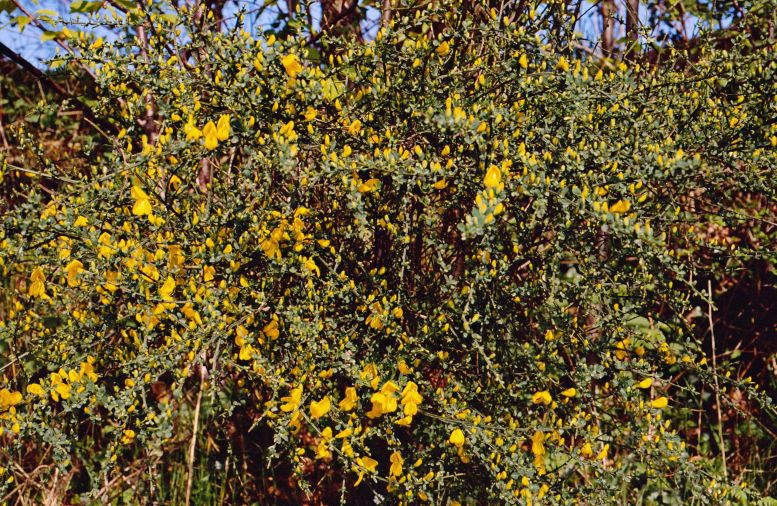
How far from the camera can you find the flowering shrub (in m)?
1.88

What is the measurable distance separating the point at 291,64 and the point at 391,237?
0.74 m

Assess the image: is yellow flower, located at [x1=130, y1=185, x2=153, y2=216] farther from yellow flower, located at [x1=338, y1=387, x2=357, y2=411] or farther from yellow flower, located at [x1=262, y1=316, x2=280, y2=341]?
yellow flower, located at [x1=338, y1=387, x2=357, y2=411]

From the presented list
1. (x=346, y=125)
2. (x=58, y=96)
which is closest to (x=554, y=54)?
(x=346, y=125)

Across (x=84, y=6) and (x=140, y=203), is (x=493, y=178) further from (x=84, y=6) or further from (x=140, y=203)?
(x=84, y=6)

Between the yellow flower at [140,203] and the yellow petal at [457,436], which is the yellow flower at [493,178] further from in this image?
the yellow flower at [140,203]

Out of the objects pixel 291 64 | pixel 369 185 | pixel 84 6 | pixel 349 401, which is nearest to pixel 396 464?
pixel 349 401

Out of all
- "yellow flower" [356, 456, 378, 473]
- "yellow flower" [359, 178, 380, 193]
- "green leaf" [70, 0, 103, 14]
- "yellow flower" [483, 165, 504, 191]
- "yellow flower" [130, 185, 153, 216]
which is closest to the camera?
"yellow flower" [483, 165, 504, 191]

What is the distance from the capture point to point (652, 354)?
2318 millimetres

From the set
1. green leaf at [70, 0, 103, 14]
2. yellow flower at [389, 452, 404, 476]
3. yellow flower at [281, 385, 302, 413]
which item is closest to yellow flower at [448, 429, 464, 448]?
yellow flower at [389, 452, 404, 476]

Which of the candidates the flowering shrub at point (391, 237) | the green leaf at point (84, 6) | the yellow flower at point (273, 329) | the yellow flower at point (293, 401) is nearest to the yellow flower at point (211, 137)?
the flowering shrub at point (391, 237)

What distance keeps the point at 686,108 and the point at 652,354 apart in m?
0.80

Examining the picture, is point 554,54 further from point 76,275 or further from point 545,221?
point 76,275

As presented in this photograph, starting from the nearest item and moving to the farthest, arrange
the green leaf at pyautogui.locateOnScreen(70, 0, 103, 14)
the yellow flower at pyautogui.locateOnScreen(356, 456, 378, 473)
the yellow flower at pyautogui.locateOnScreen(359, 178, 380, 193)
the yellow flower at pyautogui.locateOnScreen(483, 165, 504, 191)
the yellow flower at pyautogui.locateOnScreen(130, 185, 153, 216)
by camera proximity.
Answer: the yellow flower at pyautogui.locateOnScreen(483, 165, 504, 191)
the yellow flower at pyautogui.locateOnScreen(130, 185, 153, 216)
the yellow flower at pyautogui.locateOnScreen(359, 178, 380, 193)
the yellow flower at pyautogui.locateOnScreen(356, 456, 378, 473)
the green leaf at pyautogui.locateOnScreen(70, 0, 103, 14)

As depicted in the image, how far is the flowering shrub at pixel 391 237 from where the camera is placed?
1.88m
